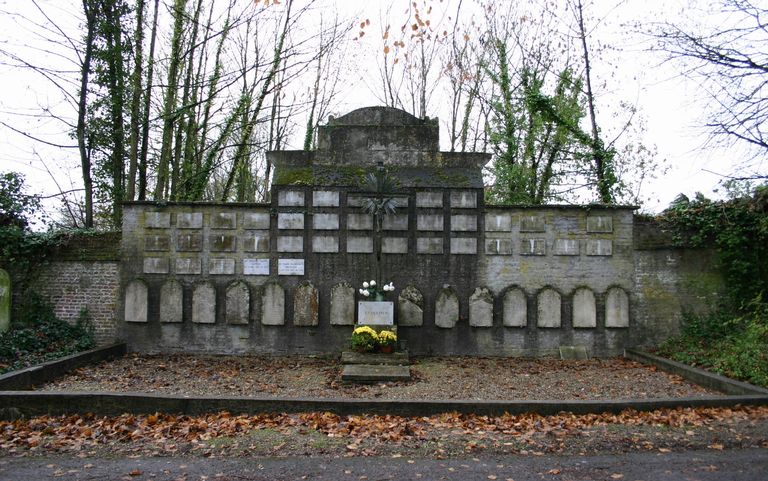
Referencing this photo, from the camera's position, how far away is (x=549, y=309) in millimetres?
11883

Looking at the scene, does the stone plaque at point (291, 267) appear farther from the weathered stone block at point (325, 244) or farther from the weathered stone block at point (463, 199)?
the weathered stone block at point (463, 199)

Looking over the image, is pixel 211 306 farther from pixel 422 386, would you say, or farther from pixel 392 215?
pixel 422 386

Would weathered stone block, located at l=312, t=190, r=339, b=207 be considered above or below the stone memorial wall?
above

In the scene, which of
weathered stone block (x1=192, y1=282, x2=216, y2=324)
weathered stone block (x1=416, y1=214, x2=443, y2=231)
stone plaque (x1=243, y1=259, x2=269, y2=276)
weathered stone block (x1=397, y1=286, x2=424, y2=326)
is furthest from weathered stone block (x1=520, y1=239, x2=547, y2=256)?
weathered stone block (x1=192, y1=282, x2=216, y2=324)

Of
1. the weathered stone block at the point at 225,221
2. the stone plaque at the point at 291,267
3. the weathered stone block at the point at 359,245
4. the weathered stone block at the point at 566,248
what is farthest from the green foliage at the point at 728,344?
the weathered stone block at the point at 225,221

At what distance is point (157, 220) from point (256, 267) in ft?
7.63

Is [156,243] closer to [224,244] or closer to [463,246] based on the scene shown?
[224,244]

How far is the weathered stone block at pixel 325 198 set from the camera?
1209cm

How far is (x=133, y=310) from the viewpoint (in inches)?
465

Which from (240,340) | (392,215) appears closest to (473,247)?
(392,215)

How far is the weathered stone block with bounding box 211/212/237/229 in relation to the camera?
475 inches

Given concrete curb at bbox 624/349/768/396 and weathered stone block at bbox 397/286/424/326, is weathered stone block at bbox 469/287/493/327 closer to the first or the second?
weathered stone block at bbox 397/286/424/326

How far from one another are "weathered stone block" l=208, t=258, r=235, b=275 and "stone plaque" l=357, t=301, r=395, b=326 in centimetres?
290

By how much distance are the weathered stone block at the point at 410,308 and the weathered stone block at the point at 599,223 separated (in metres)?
3.90
